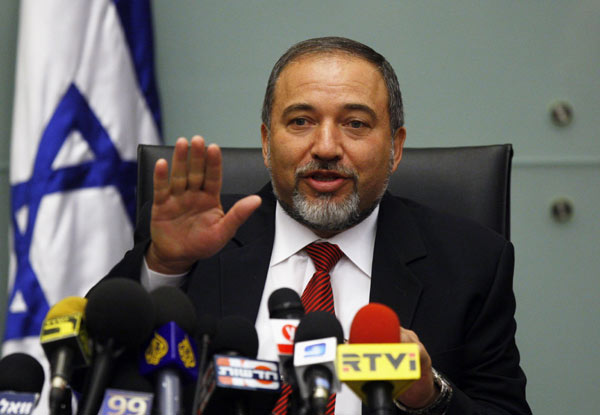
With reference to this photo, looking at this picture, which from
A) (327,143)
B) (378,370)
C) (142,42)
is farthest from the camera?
(142,42)

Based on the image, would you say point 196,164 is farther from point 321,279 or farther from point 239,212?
point 321,279

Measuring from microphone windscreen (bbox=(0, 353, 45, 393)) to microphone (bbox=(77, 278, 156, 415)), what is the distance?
0.10 metres

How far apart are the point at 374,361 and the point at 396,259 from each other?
104 centimetres

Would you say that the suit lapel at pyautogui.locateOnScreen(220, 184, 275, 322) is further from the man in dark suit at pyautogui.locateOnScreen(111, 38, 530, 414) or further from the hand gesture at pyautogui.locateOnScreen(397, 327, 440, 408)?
the hand gesture at pyautogui.locateOnScreen(397, 327, 440, 408)

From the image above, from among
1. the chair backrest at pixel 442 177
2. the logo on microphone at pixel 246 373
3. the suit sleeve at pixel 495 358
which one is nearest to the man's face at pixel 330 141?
the chair backrest at pixel 442 177

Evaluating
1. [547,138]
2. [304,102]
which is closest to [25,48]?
[304,102]

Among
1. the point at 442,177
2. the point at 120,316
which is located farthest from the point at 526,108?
the point at 120,316

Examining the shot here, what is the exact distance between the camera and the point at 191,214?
1.46 metres

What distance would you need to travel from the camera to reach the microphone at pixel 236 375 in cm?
94

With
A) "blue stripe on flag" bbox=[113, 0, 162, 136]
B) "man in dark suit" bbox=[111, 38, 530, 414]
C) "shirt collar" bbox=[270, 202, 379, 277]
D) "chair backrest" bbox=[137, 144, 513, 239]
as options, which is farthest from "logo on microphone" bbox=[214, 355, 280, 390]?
"blue stripe on flag" bbox=[113, 0, 162, 136]

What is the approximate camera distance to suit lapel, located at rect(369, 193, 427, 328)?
181 centimetres

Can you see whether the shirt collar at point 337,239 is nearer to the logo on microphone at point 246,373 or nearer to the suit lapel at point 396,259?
the suit lapel at point 396,259

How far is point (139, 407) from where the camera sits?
854 millimetres

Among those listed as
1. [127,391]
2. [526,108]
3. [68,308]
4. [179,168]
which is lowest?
[127,391]
